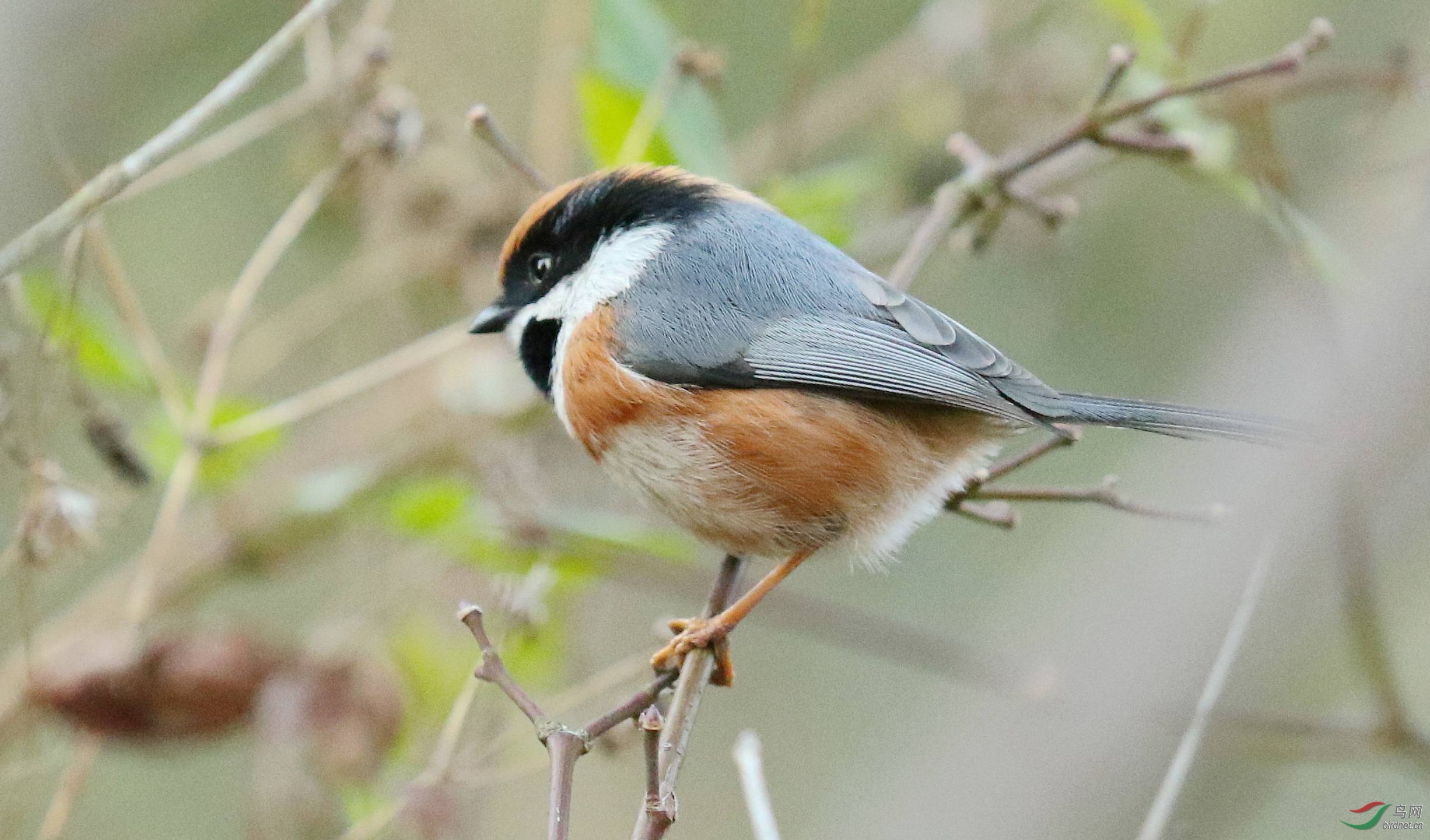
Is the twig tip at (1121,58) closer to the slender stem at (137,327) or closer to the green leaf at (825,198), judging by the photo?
the green leaf at (825,198)


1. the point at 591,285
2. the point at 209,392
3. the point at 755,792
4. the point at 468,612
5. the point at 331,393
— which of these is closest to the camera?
the point at 468,612

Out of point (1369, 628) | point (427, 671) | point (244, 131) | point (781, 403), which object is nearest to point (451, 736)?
point (781, 403)

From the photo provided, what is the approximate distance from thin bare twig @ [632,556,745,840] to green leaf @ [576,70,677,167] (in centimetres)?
116

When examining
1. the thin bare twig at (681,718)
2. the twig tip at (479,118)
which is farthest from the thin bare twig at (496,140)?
the thin bare twig at (681,718)

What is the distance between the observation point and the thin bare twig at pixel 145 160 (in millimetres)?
2242

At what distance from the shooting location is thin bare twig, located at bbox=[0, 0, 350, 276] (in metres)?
2.24

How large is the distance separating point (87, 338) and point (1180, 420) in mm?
2533

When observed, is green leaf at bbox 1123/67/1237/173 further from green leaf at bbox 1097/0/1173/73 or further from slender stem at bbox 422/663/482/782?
slender stem at bbox 422/663/482/782

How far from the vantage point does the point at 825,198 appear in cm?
326

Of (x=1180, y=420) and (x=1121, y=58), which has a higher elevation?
(x=1121, y=58)

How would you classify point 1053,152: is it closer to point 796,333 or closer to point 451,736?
point 796,333

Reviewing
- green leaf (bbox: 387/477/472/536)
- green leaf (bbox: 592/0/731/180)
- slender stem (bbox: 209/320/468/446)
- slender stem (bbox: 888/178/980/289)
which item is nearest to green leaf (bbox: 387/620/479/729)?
green leaf (bbox: 387/477/472/536)

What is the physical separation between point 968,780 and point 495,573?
4.94ft

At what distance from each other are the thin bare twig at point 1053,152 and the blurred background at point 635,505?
7.6 inches
